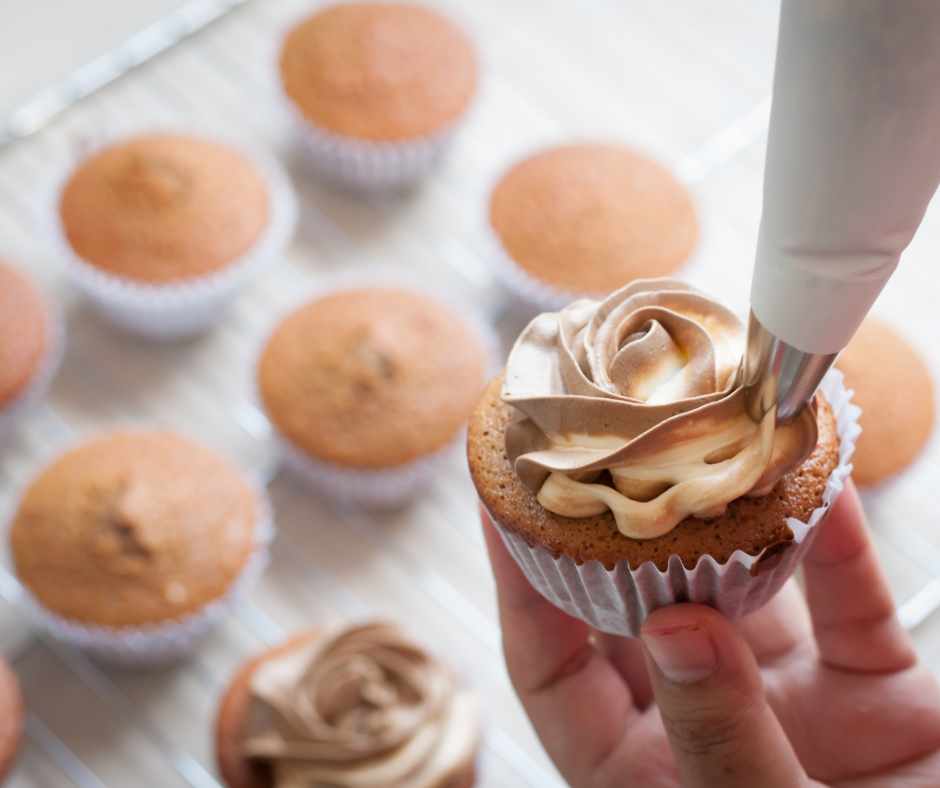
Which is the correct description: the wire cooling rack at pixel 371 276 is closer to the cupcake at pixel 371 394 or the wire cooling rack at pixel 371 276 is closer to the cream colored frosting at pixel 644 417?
the cupcake at pixel 371 394

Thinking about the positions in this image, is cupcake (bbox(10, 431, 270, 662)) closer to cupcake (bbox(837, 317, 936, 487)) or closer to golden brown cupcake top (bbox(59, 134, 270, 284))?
golden brown cupcake top (bbox(59, 134, 270, 284))

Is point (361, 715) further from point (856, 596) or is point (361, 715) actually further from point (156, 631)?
point (856, 596)

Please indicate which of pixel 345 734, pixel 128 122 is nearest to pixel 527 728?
pixel 345 734

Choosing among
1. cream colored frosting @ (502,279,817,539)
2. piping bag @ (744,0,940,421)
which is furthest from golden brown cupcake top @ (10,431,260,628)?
piping bag @ (744,0,940,421)

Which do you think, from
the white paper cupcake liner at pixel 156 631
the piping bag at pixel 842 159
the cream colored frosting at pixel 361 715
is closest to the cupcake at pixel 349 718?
the cream colored frosting at pixel 361 715

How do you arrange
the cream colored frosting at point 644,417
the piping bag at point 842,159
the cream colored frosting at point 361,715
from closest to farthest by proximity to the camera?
the piping bag at point 842,159 < the cream colored frosting at point 644,417 < the cream colored frosting at point 361,715
